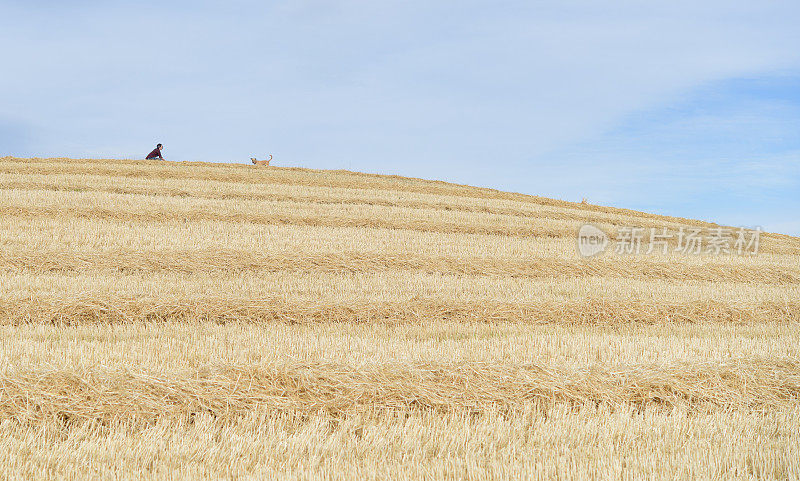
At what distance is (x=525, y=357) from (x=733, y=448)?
7.02ft

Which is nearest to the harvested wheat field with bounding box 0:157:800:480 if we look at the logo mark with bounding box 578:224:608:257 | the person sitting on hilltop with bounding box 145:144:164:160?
the logo mark with bounding box 578:224:608:257

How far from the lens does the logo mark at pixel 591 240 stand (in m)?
15.9

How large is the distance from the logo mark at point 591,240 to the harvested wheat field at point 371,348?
38 cm

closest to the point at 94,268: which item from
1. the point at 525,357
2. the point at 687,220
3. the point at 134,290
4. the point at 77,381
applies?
the point at 134,290

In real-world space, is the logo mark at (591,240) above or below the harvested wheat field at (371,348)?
above

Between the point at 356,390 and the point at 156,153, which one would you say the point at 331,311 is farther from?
the point at 156,153

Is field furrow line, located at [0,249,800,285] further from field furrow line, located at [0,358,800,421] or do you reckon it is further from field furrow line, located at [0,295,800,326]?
field furrow line, located at [0,358,800,421]

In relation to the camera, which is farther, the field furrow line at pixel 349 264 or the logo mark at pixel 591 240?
the logo mark at pixel 591 240

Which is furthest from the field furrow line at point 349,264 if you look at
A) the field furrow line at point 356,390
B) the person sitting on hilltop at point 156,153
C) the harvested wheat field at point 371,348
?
the person sitting on hilltop at point 156,153

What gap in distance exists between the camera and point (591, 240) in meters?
17.6

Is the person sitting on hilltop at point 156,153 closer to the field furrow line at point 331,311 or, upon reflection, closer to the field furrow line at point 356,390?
the field furrow line at point 331,311

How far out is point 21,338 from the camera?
775 centimetres

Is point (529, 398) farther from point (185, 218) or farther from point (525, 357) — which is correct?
point (185, 218)

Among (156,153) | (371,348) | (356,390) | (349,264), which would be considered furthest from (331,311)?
(156,153)
